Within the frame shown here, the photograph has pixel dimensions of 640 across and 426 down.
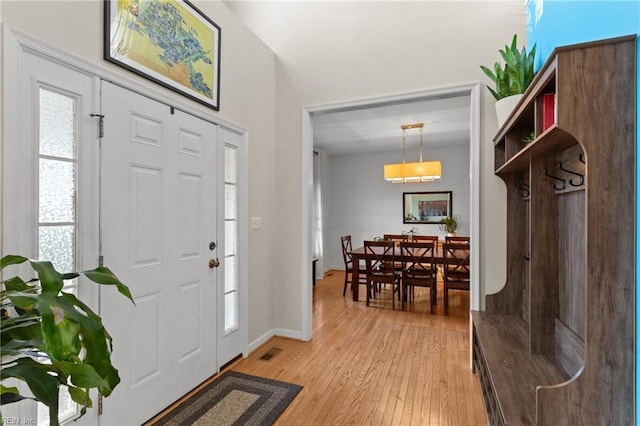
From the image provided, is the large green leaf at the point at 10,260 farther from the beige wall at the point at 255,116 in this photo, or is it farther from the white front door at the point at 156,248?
the beige wall at the point at 255,116

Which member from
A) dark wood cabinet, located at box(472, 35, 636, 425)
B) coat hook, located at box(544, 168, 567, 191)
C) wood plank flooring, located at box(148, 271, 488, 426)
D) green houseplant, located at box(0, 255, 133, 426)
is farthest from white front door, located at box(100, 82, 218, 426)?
coat hook, located at box(544, 168, 567, 191)

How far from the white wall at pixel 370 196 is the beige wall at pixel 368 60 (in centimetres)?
403

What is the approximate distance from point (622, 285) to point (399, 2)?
2757 millimetres

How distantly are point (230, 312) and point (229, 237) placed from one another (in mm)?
636

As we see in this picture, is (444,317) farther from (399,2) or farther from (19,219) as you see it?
(19,219)

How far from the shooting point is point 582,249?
4.76 ft

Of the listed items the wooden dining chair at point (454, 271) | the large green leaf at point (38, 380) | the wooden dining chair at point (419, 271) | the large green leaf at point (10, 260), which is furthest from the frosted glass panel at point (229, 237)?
the wooden dining chair at point (454, 271)

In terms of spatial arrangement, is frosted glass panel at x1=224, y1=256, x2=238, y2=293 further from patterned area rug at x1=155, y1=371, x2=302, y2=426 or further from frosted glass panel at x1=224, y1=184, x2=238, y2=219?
patterned area rug at x1=155, y1=371, x2=302, y2=426

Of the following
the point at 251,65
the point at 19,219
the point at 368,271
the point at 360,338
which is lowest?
the point at 360,338

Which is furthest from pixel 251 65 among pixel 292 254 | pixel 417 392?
pixel 417 392

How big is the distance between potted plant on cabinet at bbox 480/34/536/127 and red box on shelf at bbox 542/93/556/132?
2.21 feet

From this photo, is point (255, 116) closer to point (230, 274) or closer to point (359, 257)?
point (230, 274)

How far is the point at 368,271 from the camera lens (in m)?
4.46

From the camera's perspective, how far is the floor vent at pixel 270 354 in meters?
2.77
